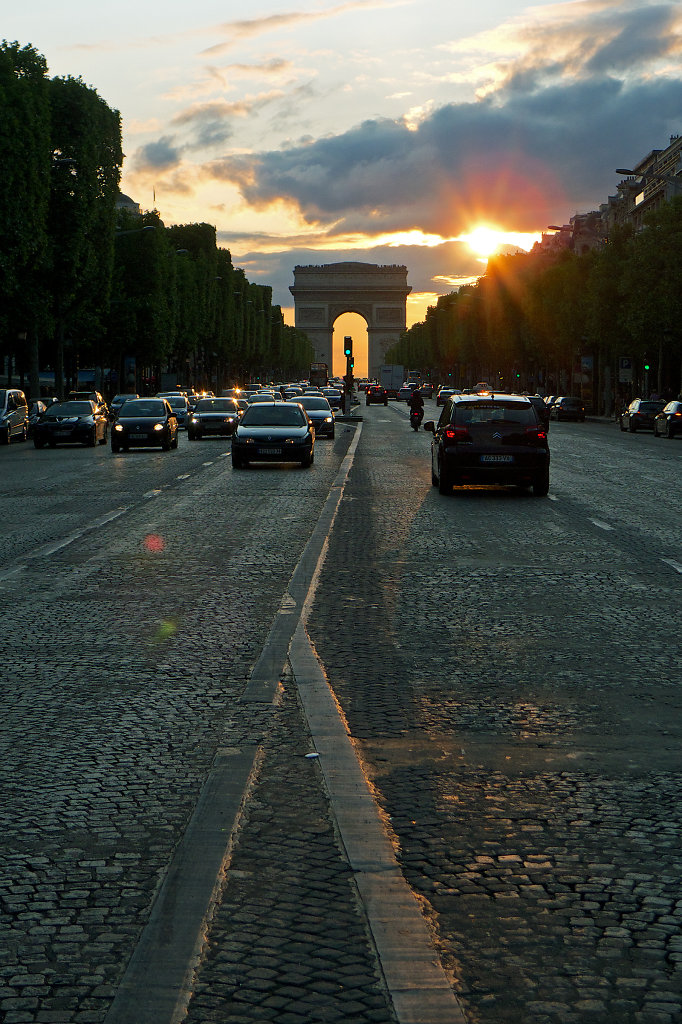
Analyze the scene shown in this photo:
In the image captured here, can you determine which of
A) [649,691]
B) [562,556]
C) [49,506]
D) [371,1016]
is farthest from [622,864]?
[49,506]

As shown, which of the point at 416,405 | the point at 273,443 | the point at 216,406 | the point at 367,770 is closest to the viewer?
the point at 367,770

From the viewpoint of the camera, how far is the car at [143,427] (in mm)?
39656

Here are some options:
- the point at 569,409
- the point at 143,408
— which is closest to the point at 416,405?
the point at 143,408

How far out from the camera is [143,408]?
4147 cm

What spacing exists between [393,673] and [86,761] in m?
2.41

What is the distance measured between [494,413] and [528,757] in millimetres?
16482

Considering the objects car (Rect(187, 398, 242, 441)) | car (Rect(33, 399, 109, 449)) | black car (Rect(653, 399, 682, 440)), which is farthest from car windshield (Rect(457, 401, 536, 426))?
black car (Rect(653, 399, 682, 440))

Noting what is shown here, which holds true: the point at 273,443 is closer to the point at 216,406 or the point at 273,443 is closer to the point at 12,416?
the point at 12,416

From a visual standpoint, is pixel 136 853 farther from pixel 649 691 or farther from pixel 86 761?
pixel 649 691

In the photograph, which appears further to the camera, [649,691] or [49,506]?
[49,506]

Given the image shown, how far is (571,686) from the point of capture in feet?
25.3

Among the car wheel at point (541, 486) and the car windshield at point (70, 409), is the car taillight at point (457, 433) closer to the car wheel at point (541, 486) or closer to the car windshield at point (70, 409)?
the car wheel at point (541, 486)

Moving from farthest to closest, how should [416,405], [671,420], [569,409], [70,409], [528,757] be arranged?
1. [569,409]
2. [416,405]
3. [671,420]
4. [70,409]
5. [528,757]

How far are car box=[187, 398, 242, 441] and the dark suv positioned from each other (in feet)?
90.5
